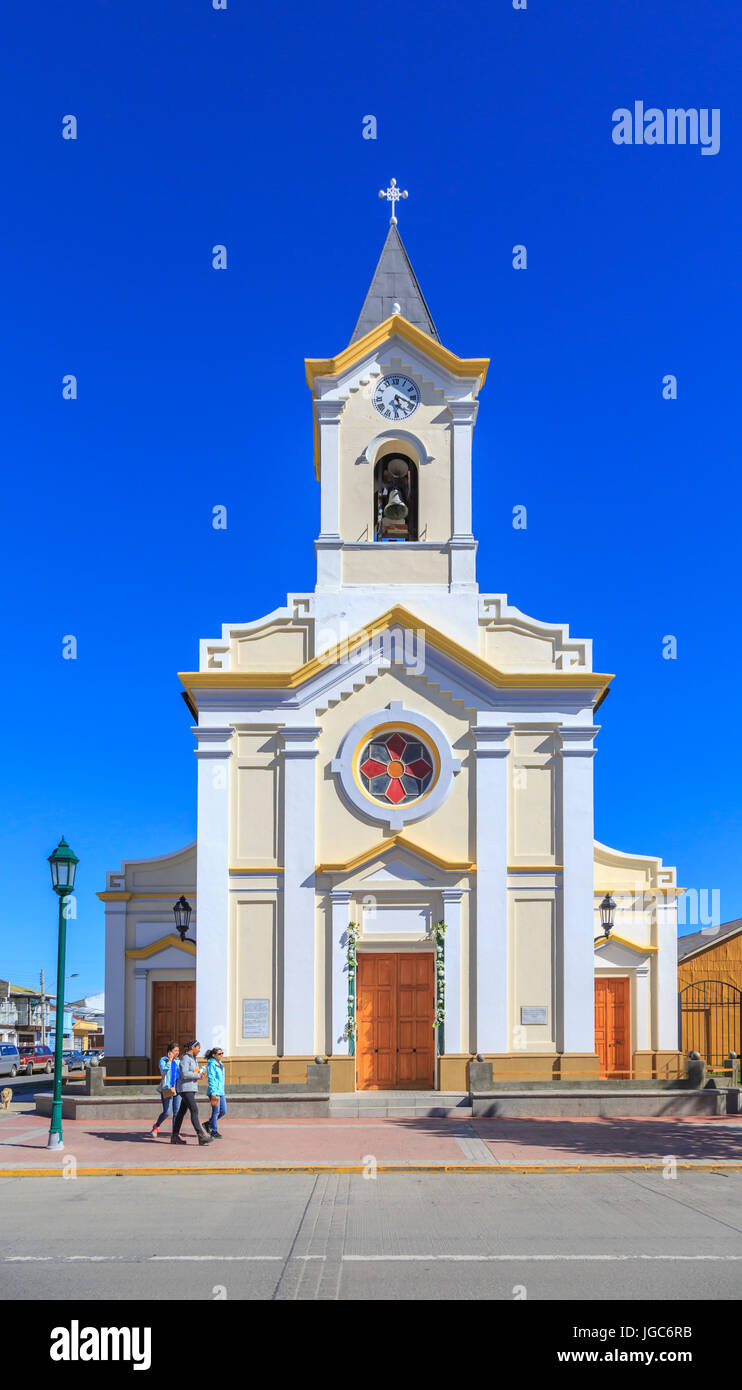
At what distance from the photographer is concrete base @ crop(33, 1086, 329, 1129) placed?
2286cm

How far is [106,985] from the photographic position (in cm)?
2903

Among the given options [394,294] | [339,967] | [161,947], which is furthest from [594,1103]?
[394,294]

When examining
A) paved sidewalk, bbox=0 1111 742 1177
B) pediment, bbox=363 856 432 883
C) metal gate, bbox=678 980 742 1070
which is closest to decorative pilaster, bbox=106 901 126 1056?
paved sidewalk, bbox=0 1111 742 1177

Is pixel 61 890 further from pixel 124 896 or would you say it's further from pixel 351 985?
pixel 124 896

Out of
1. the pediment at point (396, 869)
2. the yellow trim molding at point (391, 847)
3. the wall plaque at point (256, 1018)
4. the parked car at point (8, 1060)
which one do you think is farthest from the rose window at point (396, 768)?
the parked car at point (8, 1060)

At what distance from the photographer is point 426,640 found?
26.8m

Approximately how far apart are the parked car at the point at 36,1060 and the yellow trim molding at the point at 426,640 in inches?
1443

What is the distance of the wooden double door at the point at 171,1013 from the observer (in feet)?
94.7

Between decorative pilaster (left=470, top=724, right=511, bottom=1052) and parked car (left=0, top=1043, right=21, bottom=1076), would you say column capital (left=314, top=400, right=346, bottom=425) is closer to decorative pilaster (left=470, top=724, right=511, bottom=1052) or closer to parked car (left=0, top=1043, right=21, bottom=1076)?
decorative pilaster (left=470, top=724, right=511, bottom=1052)

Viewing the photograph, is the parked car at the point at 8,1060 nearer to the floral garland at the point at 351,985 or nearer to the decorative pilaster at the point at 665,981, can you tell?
the floral garland at the point at 351,985
